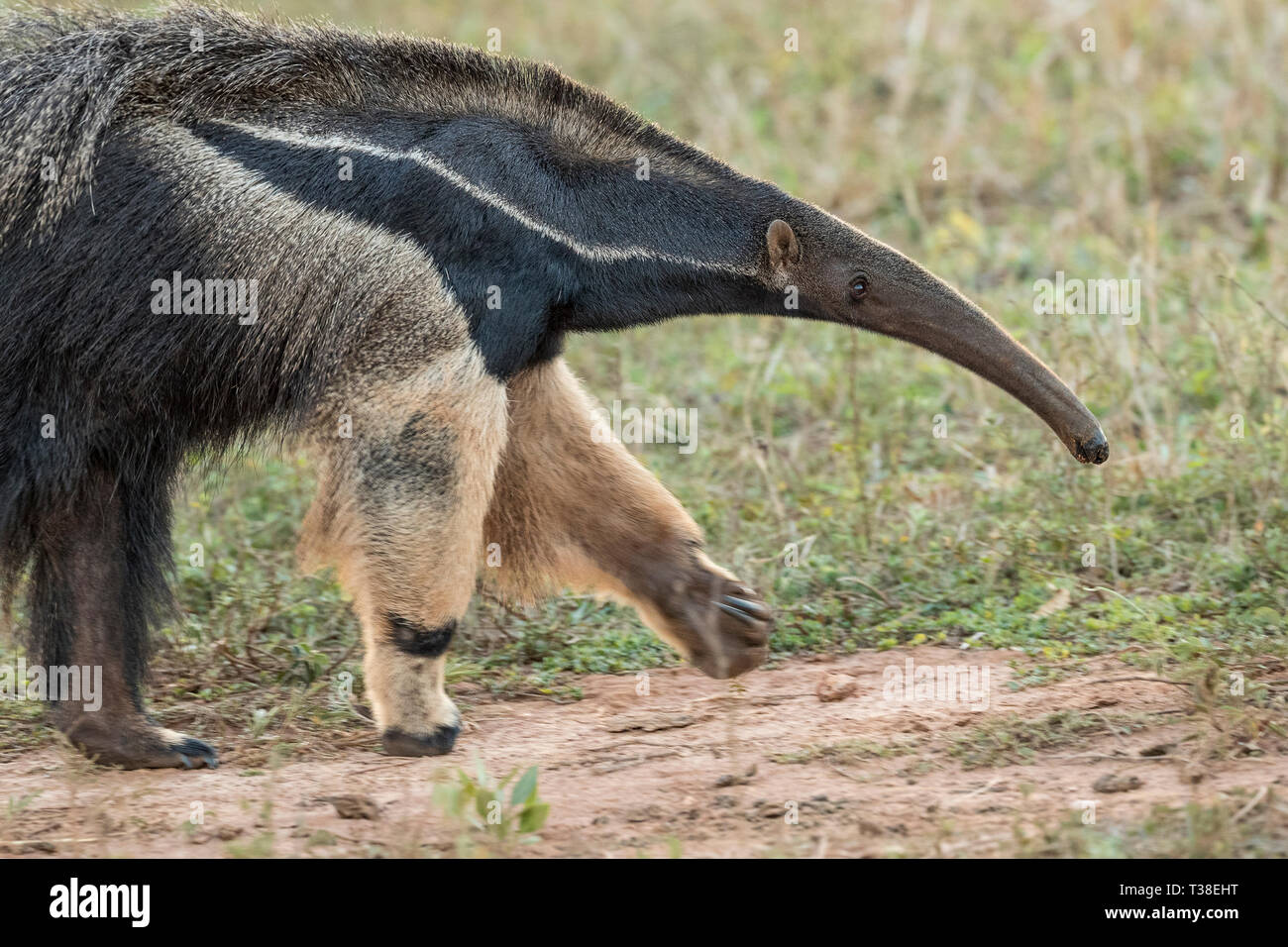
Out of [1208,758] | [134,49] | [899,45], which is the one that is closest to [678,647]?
[1208,758]

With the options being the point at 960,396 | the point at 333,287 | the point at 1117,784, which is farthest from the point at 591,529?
the point at 960,396

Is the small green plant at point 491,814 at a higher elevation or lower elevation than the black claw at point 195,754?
lower

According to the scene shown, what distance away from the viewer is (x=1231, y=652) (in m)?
4.84

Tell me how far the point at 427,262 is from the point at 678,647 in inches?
58.9

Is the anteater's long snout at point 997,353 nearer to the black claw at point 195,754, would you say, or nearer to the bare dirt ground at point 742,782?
the bare dirt ground at point 742,782

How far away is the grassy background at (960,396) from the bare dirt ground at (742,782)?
1.00ft

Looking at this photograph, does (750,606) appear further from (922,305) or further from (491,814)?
Result: (491,814)

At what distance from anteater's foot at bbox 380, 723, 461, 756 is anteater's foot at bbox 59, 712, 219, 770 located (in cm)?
51

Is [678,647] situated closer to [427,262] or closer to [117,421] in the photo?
[427,262]

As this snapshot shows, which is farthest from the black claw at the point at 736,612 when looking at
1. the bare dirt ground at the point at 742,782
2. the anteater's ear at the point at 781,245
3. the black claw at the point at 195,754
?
the black claw at the point at 195,754

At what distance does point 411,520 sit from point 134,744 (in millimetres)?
1093

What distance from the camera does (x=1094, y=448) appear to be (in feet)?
15.3

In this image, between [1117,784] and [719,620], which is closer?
[1117,784]

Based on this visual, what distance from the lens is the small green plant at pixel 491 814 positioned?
357 cm
